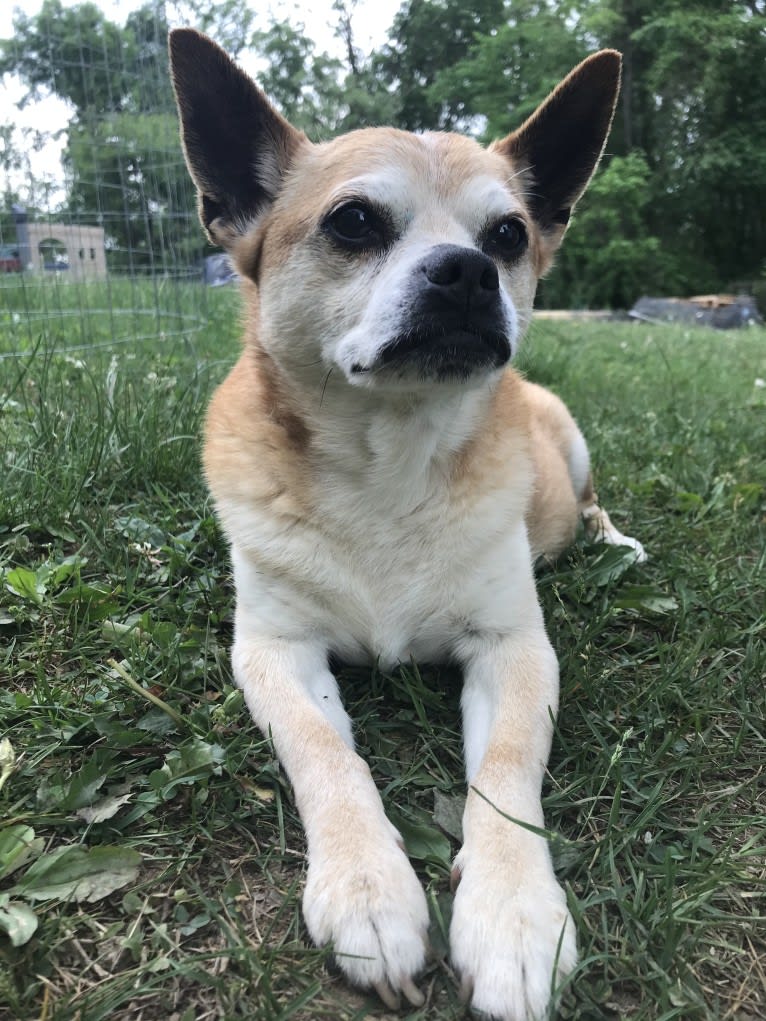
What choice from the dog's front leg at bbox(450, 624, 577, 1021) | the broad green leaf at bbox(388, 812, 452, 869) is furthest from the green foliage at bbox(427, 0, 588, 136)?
the broad green leaf at bbox(388, 812, 452, 869)

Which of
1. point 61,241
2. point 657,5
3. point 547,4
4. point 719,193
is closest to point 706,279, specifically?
point 719,193

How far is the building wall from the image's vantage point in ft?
15.9

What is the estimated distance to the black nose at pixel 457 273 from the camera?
1675 mm

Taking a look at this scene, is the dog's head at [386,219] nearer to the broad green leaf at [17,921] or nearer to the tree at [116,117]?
the broad green leaf at [17,921]

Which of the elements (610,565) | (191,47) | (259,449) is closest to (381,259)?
(259,449)

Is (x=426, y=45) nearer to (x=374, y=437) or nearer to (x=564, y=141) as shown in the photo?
(x=564, y=141)

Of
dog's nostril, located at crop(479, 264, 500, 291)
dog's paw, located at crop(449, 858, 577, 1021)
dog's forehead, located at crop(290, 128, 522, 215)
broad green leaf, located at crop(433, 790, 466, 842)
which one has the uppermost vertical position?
dog's forehead, located at crop(290, 128, 522, 215)

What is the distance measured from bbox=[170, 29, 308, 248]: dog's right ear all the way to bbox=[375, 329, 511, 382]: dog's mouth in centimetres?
79

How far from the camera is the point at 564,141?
7.62 ft

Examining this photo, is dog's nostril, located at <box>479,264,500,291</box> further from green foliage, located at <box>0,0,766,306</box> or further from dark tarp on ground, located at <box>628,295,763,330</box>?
green foliage, located at <box>0,0,766,306</box>

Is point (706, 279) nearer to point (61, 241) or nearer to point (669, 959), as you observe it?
point (61, 241)

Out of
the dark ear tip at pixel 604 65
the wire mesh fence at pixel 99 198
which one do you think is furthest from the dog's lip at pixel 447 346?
the wire mesh fence at pixel 99 198

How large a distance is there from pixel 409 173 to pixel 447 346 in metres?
0.54

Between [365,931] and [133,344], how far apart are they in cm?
395
